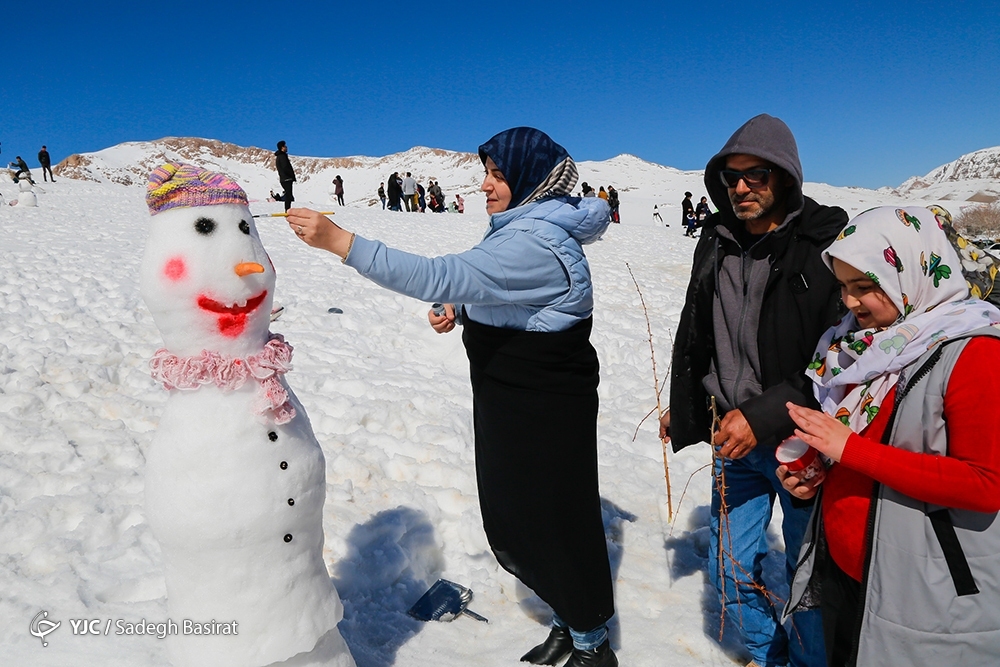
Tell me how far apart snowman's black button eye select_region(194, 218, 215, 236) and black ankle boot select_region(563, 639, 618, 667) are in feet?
6.67

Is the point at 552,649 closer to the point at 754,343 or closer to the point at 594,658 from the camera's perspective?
the point at 594,658

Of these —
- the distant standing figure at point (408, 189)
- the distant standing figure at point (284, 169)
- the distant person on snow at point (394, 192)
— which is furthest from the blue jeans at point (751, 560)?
the distant person on snow at point (394, 192)

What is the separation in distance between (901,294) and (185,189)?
2.02m

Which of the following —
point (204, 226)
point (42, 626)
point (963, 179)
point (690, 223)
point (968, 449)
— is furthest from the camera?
point (963, 179)

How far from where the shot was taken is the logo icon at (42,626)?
7.66 ft

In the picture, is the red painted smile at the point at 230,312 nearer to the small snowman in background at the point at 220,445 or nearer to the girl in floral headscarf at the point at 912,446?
the small snowman in background at the point at 220,445

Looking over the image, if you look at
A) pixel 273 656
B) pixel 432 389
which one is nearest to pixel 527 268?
pixel 273 656

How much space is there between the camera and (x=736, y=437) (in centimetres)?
205

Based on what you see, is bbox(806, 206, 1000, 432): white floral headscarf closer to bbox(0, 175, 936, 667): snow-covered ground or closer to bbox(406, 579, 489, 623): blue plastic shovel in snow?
bbox(0, 175, 936, 667): snow-covered ground

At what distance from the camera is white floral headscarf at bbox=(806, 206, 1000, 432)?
1565 mm

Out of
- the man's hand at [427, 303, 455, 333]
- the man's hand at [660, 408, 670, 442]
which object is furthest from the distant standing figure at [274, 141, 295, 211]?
the man's hand at [660, 408, 670, 442]

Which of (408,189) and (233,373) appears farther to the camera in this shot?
(408,189)

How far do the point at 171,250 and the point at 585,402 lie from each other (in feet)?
4.86

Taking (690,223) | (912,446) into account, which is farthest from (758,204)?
(690,223)
